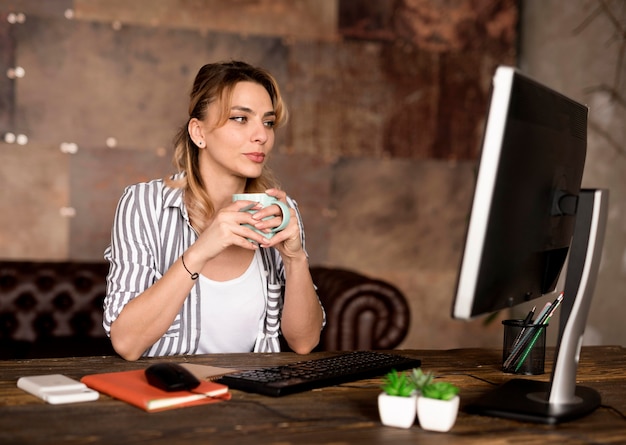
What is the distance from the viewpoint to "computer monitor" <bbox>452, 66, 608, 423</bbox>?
97 cm

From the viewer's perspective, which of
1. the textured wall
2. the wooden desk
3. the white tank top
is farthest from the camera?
the textured wall

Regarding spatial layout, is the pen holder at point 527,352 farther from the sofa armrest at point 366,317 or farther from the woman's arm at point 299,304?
the sofa armrest at point 366,317

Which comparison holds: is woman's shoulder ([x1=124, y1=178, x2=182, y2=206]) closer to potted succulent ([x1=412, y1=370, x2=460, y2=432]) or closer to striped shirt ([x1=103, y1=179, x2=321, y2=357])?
striped shirt ([x1=103, y1=179, x2=321, y2=357])

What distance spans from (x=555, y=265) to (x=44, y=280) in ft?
7.91

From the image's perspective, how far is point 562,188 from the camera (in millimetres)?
1188

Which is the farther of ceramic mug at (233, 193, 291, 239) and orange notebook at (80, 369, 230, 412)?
ceramic mug at (233, 193, 291, 239)

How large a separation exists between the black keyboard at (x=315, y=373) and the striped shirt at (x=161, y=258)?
56cm

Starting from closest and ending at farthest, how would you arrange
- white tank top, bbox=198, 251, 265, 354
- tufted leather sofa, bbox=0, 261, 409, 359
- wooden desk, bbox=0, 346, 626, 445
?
wooden desk, bbox=0, 346, 626, 445, white tank top, bbox=198, 251, 265, 354, tufted leather sofa, bbox=0, 261, 409, 359

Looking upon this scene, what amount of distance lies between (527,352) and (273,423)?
24.0 inches

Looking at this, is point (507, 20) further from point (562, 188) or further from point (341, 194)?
point (562, 188)

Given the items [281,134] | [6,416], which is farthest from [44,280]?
[6,416]

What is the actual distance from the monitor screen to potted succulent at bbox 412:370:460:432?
11 cm

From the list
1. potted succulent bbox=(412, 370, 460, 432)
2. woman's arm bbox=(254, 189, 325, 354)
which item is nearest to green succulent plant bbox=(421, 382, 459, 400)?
potted succulent bbox=(412, 370, 460, 432)

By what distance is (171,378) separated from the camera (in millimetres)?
1127
